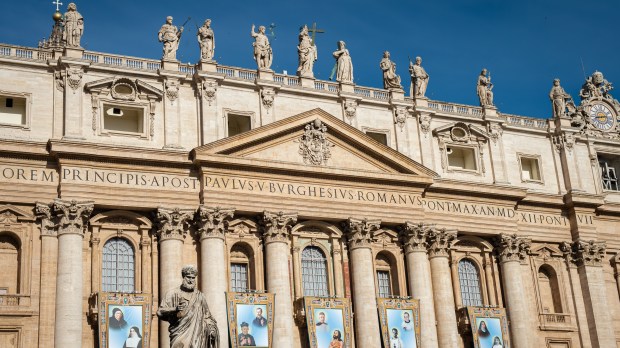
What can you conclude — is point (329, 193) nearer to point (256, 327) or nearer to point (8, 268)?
point (256, 327)

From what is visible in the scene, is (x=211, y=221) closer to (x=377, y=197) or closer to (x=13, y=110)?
(x=377, y=197)

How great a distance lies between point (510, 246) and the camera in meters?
45.2

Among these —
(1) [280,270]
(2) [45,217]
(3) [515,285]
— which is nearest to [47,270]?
(2) [45,217]

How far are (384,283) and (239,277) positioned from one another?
675cm

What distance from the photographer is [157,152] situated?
38.9 metres

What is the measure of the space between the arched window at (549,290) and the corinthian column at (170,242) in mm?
17998

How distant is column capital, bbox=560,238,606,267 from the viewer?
4725cm

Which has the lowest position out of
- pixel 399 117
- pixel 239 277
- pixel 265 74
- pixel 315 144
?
pixel 239 277

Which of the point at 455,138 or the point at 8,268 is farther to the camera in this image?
the point at 455,138

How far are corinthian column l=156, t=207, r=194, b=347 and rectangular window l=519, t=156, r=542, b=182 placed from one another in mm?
18206

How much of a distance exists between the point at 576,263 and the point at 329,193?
13.7m

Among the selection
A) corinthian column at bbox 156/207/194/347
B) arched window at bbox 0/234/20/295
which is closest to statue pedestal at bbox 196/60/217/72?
→ corinthian column at bbox 156/207/194/347

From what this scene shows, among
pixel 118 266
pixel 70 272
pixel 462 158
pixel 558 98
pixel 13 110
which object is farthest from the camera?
pixel 558 98

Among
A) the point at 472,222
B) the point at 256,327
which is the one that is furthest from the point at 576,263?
the point at 256,327
